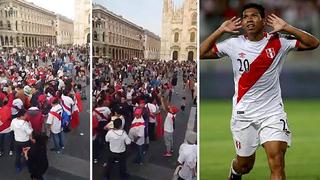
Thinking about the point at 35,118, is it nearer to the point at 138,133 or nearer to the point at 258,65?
the point at 138,133

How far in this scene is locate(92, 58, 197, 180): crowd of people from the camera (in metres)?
4.79

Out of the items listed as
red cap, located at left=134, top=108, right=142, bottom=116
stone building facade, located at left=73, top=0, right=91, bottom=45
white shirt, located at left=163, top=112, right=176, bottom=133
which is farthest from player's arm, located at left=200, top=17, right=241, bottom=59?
stone building facade, located at left=73, top=0, right=91, bottom=45

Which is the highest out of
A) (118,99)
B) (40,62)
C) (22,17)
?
(22,17)

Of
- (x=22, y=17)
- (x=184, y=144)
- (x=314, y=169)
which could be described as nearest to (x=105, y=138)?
(x=184, y=144)

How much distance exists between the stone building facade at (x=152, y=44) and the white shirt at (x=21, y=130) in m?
1.22

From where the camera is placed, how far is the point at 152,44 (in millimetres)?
4820

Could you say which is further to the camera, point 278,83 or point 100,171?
point 100,171

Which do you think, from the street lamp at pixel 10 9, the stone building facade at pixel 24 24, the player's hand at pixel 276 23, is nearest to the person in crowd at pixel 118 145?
the stone building facade at pixel 24 24

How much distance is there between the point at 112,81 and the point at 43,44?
2.28ft

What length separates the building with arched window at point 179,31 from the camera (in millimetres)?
4699

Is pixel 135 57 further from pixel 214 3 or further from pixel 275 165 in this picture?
pixel 275 165

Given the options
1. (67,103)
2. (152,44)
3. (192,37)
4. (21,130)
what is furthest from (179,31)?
(21,130)

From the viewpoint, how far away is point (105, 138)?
15.9ft

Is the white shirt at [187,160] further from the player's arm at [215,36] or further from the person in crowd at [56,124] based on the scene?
the person in crowd at [56,124]
